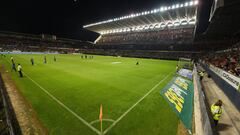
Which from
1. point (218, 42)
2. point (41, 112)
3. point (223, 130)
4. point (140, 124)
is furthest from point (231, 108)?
point (218, 42)

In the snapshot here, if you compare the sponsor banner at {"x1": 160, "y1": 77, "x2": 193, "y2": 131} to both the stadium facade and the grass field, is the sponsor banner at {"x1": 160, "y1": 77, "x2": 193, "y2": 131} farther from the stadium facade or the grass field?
the stadium facade

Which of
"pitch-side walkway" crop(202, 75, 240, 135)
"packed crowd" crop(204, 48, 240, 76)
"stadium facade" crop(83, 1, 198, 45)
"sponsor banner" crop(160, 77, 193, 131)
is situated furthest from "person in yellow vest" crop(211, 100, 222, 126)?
"stadium facade" crop(83, 1, 198, 45)

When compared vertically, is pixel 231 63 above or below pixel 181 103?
above

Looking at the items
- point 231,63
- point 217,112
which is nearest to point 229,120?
point 217,112

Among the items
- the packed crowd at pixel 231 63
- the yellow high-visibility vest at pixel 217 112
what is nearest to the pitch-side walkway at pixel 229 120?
the yellow high-visibility vest at pixel 217 112

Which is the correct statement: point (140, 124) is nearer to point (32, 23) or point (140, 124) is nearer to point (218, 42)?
point (218, 42)

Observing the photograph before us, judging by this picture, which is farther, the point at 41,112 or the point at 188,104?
the point at 188,104

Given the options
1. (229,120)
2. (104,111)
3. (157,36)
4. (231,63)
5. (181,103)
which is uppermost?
(157,36)

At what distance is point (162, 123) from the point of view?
6164mm

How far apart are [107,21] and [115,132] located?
7751cm

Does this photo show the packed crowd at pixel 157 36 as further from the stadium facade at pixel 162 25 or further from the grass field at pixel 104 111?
the grass field at pixel 104 111

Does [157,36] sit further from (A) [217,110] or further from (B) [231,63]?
(A) [217,110]

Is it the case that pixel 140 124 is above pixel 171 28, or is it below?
below

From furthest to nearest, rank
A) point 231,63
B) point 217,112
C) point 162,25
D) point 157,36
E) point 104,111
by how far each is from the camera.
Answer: point 157,36 < point 162,25 < point 231,63 < point 104,111 < point 217,112
